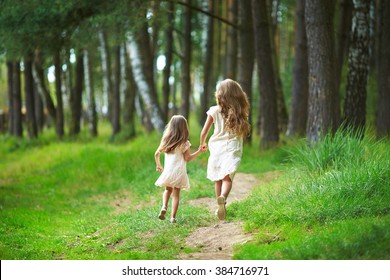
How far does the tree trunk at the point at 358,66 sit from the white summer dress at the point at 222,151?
5821mm

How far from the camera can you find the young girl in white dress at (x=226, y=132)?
978cm

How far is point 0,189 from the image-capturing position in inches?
667

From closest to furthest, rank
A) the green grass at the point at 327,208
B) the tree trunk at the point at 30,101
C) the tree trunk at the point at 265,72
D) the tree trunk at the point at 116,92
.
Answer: the green grass at the point at 327,208, the tree trunk at the point at 265,72, the tree trunk at the point at 116,92, the tree trunk at the point at 30,101

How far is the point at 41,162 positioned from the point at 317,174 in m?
12.7

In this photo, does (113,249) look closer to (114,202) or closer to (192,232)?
(192,232)

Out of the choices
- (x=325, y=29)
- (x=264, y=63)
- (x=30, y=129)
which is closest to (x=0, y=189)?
(x=264, y=63)

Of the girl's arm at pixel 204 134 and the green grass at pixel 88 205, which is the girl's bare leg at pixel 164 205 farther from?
the girl's arm at pixel 204 134

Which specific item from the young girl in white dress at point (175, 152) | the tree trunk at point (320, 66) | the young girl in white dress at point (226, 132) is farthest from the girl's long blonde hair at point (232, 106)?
the tree trunk at point (320, 66)

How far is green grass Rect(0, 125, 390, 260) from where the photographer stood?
7.94m

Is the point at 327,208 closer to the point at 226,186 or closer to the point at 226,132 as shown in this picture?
the point at 226,186

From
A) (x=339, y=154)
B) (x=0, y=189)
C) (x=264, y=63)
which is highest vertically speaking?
(x=264, y=63)

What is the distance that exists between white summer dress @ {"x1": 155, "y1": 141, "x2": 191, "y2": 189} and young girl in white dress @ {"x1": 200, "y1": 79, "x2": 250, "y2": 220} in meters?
0.31

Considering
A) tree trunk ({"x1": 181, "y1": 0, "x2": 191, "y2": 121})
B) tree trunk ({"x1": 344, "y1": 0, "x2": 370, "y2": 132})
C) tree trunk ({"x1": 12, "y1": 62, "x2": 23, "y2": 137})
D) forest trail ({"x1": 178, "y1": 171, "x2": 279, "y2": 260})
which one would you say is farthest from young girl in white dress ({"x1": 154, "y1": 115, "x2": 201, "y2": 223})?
tree trunk ({"x1": 12, "y1": 62, "x2": 23, "y2": 137})

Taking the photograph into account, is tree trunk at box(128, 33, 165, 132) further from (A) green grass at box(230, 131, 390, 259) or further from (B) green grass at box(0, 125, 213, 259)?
(A) green grass at box(230, 131, 390, 259)
